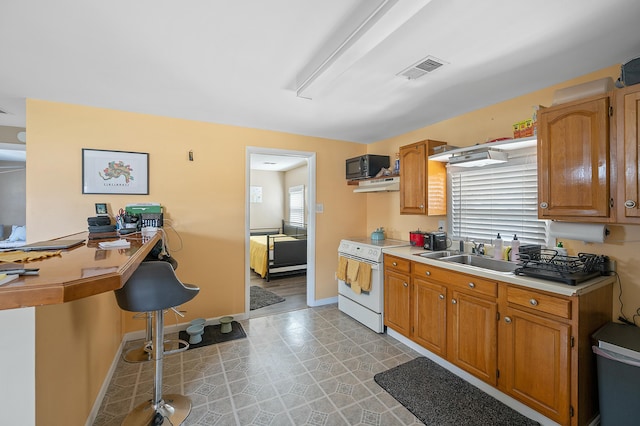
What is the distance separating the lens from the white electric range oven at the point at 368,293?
313 centimetres

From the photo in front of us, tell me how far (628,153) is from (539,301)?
1012mm

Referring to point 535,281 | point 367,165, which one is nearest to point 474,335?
point 535,281

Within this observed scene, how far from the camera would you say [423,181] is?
10.0 feet

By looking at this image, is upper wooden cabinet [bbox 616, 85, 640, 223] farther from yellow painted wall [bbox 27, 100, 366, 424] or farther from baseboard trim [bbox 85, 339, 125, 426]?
baseboard trim [bbox 85, 339, 125, 426]

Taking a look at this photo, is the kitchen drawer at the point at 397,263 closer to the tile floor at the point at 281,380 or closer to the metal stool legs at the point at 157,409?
the tile floor at the point at 281,380

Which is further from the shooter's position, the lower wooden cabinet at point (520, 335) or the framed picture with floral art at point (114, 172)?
the framed picture with floral art at point (114, 172)

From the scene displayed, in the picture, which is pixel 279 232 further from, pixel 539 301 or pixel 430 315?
pixel 539 301

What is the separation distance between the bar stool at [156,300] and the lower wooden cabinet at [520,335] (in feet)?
6.74

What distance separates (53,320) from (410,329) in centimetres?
272

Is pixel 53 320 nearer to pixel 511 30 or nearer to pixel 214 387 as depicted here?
pixel 214 387

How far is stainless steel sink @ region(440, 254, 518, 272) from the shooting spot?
2447 millimetres

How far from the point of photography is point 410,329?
2783 millimetres

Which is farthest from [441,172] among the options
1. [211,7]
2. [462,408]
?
[211,7]

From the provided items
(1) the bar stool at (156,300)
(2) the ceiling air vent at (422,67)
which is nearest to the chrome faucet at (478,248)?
(2) the ceiling air vent at (422,67)
